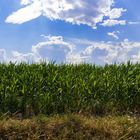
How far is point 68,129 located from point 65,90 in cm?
261

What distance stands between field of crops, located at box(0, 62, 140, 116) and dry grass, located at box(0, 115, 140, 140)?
129 centimetres

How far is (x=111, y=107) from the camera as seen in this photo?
458 inches

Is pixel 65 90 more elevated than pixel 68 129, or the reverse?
pixel 65 90

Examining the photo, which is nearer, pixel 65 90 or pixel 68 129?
pixel 68 129

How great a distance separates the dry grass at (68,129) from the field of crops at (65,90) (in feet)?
4.25

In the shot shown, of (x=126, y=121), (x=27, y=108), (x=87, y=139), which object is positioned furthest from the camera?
(x=27, y=108)

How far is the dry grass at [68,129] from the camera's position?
29.9ft

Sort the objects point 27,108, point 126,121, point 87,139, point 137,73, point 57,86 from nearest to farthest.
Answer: point 87,139, point 126,121, point 27,108, point 57,86, point 137,73

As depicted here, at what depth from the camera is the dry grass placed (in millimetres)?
9117

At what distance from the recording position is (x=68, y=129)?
9.28 meters

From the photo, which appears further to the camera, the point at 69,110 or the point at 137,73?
the point at 137,73

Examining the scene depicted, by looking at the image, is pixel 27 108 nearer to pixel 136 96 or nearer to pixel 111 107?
pixel 111 107

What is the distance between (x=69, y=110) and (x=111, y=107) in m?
1.12

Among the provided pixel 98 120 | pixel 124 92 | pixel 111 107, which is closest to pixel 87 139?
pixel 98 120
